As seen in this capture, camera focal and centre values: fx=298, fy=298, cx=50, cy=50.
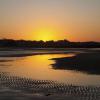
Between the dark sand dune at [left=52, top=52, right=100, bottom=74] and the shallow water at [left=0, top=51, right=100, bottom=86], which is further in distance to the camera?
the dark sand dune at [left=52, top=52, right=100, bottom=74]

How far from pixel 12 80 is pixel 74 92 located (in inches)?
256

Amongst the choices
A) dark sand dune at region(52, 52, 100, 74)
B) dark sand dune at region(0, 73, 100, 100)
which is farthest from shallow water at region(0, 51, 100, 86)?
dark sand dune at region(0, 73, 100, 100)

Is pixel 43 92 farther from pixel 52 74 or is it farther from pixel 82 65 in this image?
pixel 82 65

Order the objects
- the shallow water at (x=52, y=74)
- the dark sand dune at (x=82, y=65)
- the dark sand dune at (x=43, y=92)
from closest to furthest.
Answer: the dark sand dune at (x=43, y=92) → the shallow water at (x=52, y=74) → the dark sand dune at (x=82, y=65)

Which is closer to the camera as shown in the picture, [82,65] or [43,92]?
[43,92]

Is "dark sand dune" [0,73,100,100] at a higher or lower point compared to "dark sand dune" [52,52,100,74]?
lower

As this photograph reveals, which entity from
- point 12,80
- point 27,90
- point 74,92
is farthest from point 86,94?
point 12,80

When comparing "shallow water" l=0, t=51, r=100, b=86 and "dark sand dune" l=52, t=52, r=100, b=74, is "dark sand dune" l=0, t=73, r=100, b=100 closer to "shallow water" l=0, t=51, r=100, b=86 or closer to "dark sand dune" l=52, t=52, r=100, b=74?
"shallow water" l=0, t=51, r=100, b=86

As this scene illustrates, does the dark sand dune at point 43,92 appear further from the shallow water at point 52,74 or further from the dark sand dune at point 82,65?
the dark sand dune at point 82,65

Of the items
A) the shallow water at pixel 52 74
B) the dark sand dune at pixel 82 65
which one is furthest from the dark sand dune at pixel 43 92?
the dark sand dune at pixel 82 65

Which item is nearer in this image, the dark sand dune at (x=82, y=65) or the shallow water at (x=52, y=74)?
the shallow water at (x=52, y=74)

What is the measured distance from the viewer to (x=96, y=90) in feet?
51.9

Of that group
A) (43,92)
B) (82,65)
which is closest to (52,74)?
(43,92)

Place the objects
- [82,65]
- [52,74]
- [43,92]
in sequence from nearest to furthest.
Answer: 1. [43,92]
2. [52,74]
3. [82,65]
